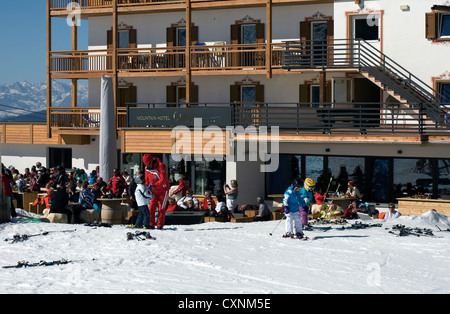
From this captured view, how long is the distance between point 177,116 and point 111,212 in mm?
8971

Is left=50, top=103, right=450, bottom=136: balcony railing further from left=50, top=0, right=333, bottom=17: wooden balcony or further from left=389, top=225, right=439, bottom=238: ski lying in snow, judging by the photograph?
left=389, top=225, right=439, bottom=238: ski lying in snow

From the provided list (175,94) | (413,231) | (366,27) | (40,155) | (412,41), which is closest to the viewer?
(413,231)

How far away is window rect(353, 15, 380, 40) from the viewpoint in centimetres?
3100

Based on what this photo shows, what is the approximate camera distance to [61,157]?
126 ft

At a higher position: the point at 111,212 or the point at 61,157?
the point at 61,157

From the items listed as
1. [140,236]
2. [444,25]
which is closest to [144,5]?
[444,25]

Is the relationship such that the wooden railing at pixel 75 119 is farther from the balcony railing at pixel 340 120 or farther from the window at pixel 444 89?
the window at pixel 444 89

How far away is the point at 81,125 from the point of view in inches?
1406

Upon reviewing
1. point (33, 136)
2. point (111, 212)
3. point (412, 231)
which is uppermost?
point (33, 136)

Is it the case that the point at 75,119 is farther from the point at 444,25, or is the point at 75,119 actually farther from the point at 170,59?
the point at 444,25

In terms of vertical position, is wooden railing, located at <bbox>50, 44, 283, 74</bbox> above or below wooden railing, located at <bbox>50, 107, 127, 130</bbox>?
above

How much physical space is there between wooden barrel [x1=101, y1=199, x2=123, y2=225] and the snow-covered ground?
1966mm

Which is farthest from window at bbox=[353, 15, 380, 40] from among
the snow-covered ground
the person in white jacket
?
the person in white jacket

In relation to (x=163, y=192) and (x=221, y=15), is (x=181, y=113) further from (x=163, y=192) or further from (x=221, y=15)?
(x=163, y=192)
